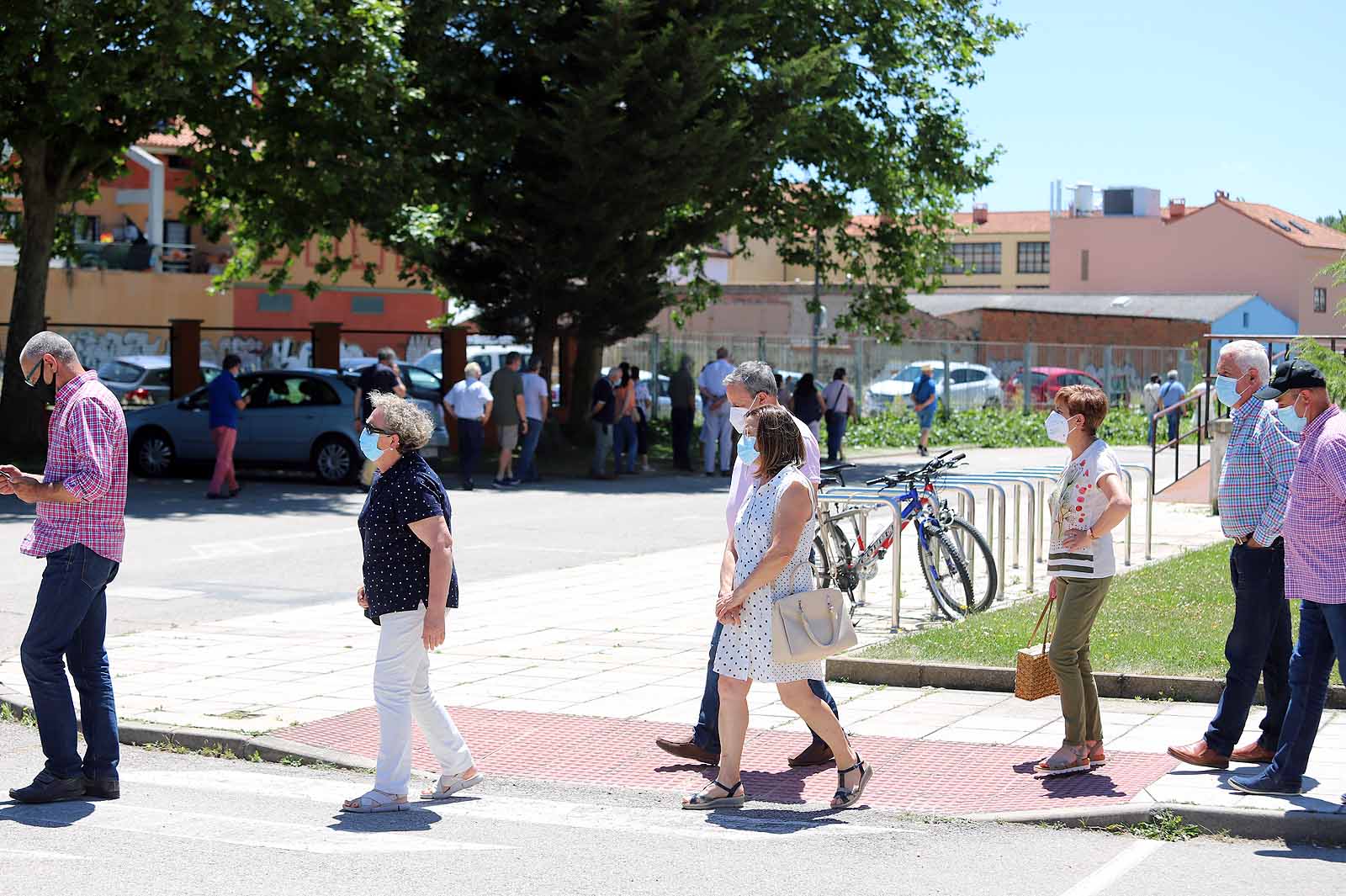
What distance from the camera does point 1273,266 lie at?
73.6 m

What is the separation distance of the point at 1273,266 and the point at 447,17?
56.5m

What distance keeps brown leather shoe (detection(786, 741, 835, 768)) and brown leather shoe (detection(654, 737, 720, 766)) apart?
36cm

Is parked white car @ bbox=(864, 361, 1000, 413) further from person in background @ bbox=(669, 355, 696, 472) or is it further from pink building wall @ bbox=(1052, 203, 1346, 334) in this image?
pink building wall @ bbox=(1052, 203, 1346, 334)

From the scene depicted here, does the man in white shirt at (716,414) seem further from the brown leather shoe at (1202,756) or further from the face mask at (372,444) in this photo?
the face mask at (372,444)

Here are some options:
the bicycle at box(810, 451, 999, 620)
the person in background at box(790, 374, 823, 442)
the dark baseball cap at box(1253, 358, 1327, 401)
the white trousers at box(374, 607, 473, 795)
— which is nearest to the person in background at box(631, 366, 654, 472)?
the person in background at box(790, 374, 823, 442)

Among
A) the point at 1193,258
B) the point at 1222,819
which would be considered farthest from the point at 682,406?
the point at 1193,258

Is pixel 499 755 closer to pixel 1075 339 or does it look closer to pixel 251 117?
pixel 251 117

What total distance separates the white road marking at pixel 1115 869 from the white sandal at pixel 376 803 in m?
2.70

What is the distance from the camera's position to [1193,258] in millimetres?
77875

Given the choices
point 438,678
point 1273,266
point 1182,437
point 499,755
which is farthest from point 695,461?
point 1273,266

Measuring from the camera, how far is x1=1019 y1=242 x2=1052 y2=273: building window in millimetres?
99500

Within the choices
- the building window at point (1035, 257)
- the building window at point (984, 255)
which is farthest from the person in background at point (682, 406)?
the building window at point (984, 255)

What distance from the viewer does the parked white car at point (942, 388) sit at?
125 ft

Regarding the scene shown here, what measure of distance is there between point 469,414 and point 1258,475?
647 inches
